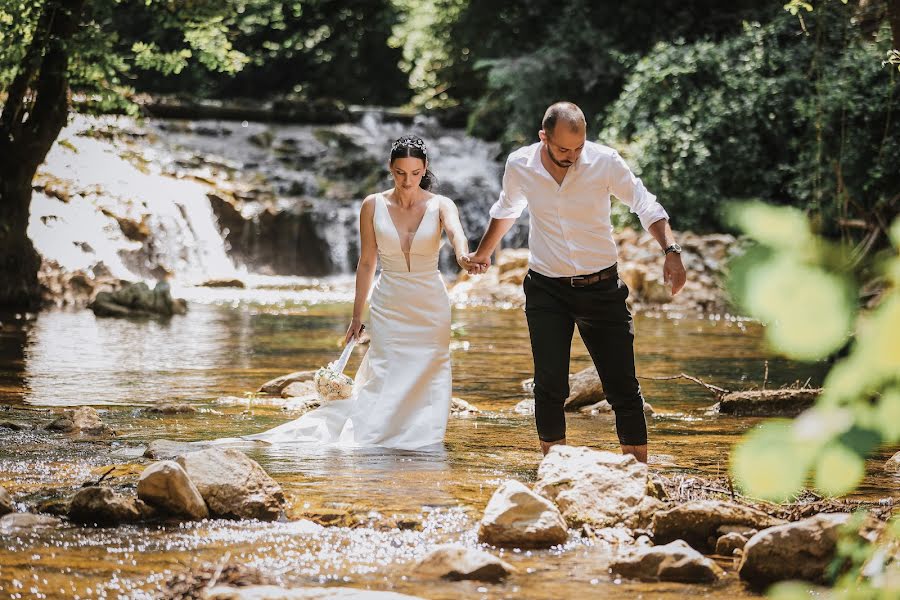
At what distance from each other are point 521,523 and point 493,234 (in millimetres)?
2035

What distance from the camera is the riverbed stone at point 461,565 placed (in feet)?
11.5

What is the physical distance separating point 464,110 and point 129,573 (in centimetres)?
3135

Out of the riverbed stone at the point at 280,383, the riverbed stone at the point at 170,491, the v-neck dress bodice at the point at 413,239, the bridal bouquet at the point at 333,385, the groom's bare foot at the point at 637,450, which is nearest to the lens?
the riverbed stone at the point at 170,491

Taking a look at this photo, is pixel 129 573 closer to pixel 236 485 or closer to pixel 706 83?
pixel 236 485

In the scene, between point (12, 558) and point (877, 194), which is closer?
point (12, 558)

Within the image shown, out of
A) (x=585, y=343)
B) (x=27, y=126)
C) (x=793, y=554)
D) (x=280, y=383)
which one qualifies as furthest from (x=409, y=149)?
(x=27, y=126)

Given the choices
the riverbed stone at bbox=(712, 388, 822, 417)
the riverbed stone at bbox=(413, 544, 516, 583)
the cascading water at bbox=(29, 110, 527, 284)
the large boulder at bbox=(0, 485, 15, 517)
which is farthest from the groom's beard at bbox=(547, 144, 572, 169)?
the cascading water at bbox=(29, 110, 527, 284)

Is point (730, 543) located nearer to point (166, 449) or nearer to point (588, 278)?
point (588, 278)

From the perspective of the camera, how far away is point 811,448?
3.50 feet

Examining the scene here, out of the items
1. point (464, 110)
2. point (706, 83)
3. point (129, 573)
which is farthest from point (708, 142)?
point (129, 573)

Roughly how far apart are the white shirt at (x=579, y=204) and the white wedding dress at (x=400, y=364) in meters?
1.27

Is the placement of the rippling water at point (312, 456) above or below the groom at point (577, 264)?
below

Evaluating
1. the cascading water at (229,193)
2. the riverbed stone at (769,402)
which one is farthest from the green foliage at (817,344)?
the cascading water at (229,193)

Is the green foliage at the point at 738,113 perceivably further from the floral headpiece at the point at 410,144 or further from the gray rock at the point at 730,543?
Result: the gray rock at the point at 730,543
